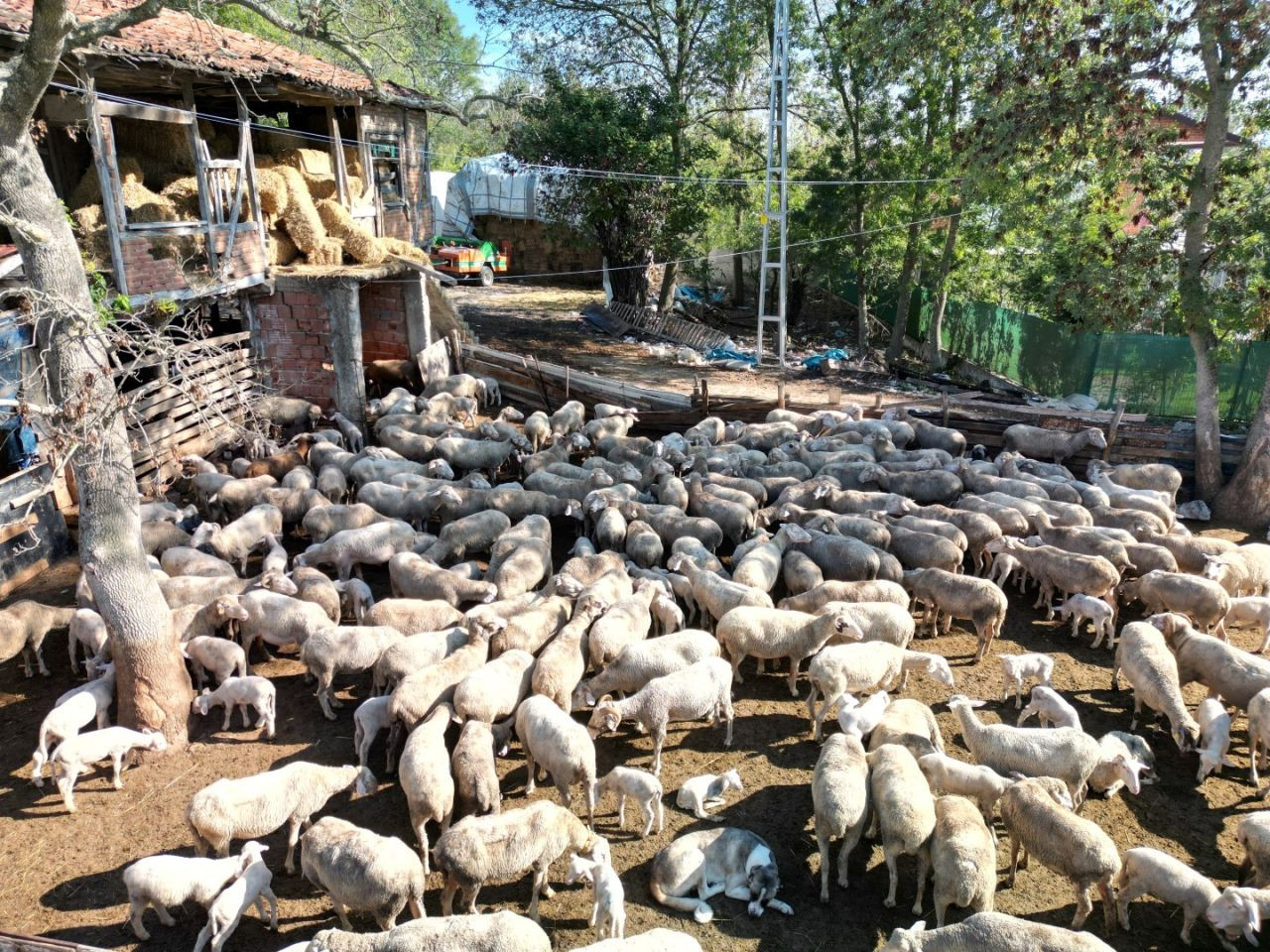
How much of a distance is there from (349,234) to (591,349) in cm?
858

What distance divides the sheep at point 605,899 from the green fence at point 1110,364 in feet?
51.4

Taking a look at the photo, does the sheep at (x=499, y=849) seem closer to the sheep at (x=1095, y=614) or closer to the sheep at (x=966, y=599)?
the sheep at (x=966, y=599)

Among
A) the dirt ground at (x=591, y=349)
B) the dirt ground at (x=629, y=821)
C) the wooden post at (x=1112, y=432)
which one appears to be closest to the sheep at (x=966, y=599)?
the dirt ground at (x=629, y=821)

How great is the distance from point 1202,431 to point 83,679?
15.9m

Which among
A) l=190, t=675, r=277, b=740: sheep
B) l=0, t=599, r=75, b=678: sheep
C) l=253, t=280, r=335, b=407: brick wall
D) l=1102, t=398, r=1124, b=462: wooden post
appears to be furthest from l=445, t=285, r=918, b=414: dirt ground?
l=0, t=599, r=75, b=678: sheep

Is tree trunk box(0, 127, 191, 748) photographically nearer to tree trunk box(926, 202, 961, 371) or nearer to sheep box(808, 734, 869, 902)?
sheep box(808, 734, 869, 902)

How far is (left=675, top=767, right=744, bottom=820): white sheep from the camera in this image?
766cm

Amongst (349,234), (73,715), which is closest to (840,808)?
(73,715)

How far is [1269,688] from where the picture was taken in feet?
27.2

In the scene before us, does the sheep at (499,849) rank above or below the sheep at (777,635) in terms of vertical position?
below

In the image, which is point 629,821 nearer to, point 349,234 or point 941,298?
point 349,234

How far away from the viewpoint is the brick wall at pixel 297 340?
17391mm

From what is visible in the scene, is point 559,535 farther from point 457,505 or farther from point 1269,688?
point 1269,688

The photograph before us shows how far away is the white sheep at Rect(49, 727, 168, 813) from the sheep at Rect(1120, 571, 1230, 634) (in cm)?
1055
